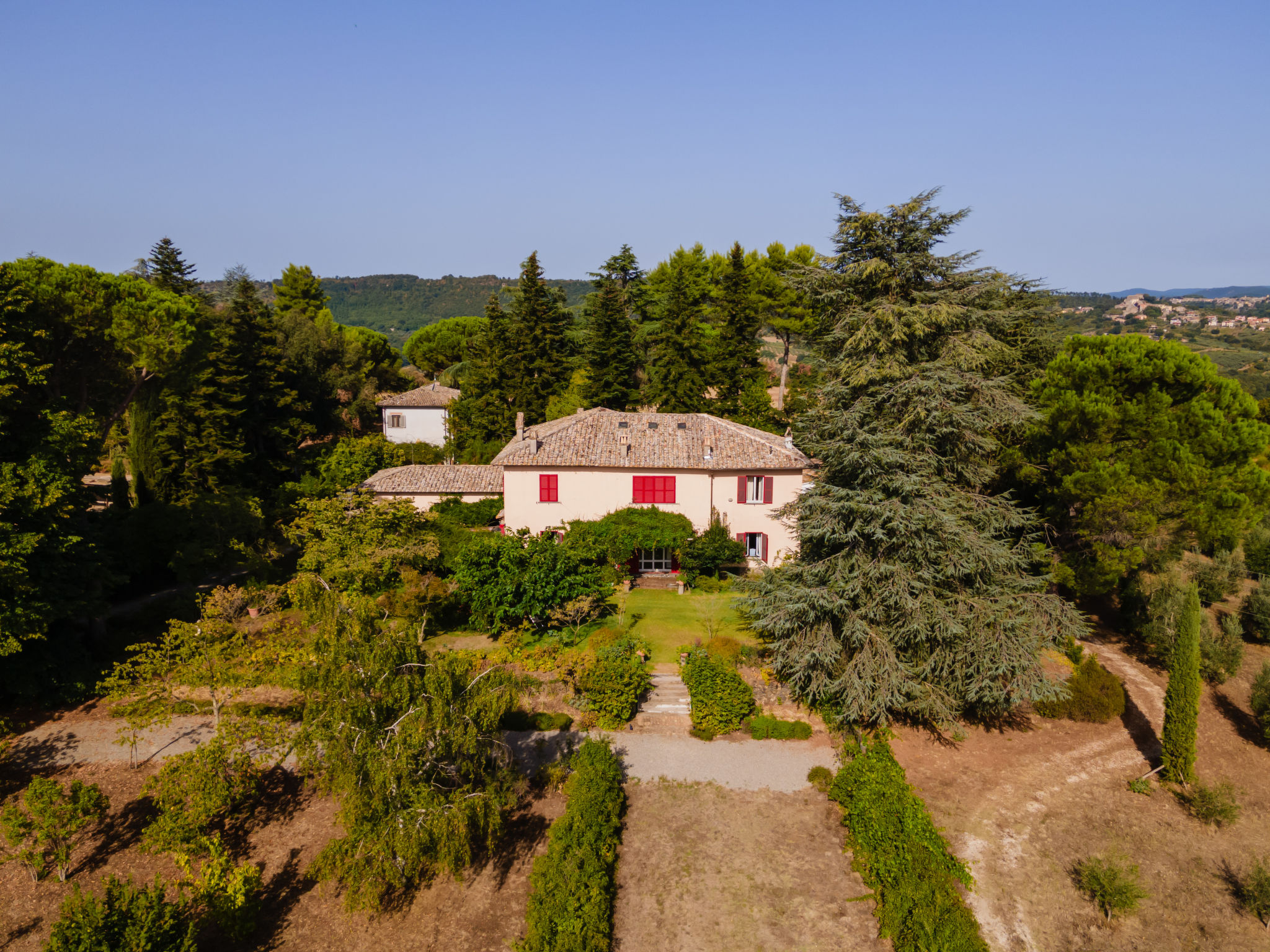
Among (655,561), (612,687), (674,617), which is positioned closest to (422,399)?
(655,561)

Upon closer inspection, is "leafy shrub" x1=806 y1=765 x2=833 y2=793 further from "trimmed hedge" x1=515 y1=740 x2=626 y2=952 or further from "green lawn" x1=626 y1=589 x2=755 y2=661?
"green lawn" x1=626 y1=589 x2=755 y2=661

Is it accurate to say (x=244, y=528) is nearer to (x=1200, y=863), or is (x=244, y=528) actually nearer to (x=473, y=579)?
(x=473, y=579)

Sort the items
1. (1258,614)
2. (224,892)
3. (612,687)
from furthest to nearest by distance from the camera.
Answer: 1. (1258,614)
2. (612,687)
3. (224,892)

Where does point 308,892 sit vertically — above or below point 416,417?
below

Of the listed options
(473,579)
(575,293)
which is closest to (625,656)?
(473,579)

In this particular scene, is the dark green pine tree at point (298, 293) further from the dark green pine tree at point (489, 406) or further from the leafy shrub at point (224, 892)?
the leafy shrub at point (224, 892)

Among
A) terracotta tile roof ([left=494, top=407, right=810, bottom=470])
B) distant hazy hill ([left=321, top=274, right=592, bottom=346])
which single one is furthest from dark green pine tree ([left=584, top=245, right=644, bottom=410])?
distant hazy hill ([left=321, top=274, right=592, bottom=346])

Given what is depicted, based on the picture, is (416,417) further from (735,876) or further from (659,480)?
(735,876)
